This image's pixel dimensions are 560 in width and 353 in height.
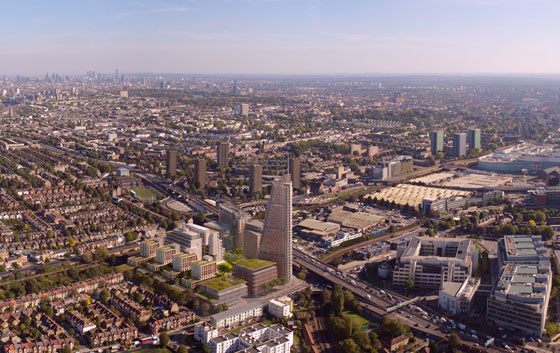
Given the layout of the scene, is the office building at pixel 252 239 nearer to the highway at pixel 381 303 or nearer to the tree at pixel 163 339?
the highway at pixel 381 303

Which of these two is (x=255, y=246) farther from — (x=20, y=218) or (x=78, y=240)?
(x=20, y=218)

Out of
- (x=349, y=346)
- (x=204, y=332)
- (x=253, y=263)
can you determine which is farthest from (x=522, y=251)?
(x=204, y=332)

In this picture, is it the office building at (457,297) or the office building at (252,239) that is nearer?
the office building at (457,297)

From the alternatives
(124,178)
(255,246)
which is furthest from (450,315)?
(124,178)

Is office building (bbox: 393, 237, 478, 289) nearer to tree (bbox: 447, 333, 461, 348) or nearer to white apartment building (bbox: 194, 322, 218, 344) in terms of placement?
tree (bbox: 447, 333, 461, 348)

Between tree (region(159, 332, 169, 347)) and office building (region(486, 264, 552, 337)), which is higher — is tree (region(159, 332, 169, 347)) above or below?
below

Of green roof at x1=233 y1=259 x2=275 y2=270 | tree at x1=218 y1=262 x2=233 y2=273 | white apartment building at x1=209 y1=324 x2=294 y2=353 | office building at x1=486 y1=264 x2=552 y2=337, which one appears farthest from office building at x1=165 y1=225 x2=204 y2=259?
office building at x1=486 y1=264 x2=552 y2=337

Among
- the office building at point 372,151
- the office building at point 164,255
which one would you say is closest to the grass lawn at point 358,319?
the office building at point 164,255

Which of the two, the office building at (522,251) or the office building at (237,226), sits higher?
the office building at (237,226)

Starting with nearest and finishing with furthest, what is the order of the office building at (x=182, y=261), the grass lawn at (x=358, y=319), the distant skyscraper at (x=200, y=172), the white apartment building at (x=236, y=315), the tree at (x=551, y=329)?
the tree at (x=551, y=329) < the white apartment building at (x=236, y=315) < the grass lawn at (x=358, y=319) < the office building at (x=182, y=261) < the distant skyscraper at (x=200, y=172)
